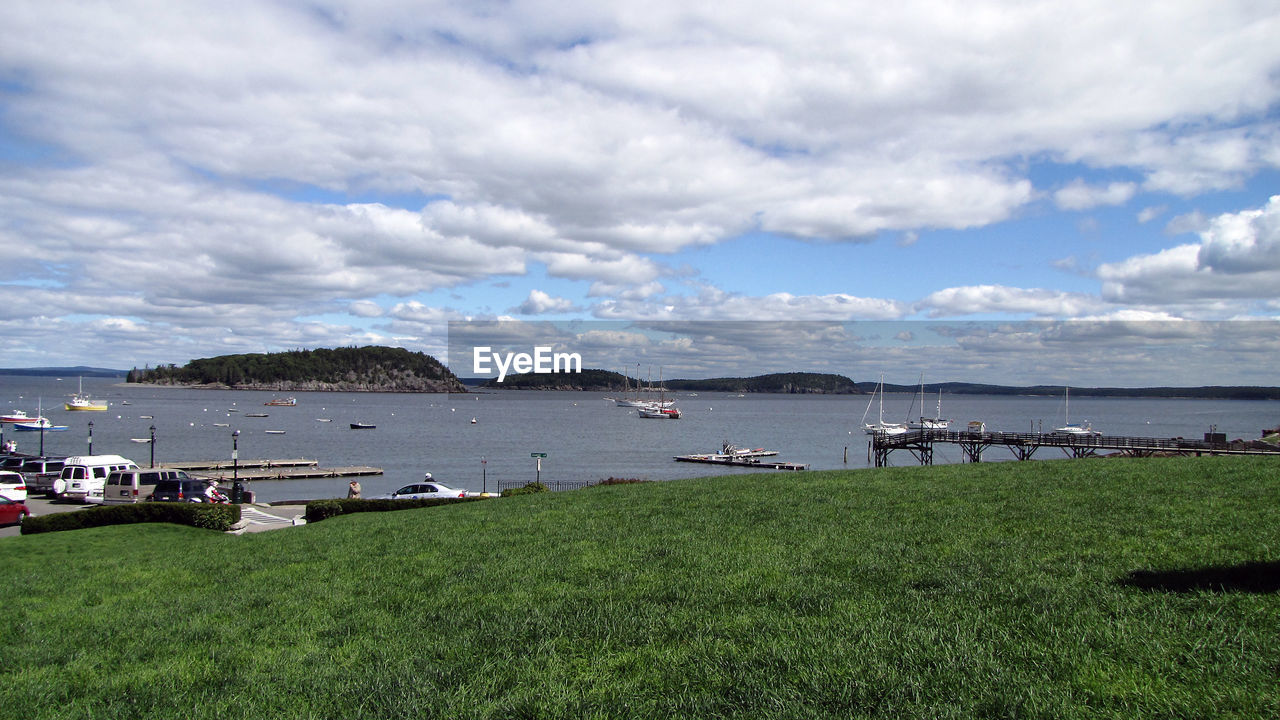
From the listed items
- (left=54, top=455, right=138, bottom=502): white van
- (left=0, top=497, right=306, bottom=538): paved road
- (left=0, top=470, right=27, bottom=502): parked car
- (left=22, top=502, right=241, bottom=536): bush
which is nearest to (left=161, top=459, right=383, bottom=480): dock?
(left=54, top=455, right=138, bottom=502): white van

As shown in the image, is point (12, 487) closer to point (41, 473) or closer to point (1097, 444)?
point (41, 473)

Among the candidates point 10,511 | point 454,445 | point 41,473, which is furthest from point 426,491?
point 454,445

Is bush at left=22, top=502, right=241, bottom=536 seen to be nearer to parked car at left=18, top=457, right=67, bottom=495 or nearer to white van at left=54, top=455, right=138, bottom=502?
Answer: white van at left=54, top=455, right=138, bottom=502

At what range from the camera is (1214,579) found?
8695 millimetres

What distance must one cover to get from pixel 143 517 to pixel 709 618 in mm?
22284

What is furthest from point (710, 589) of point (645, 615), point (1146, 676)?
point (1146, 676)

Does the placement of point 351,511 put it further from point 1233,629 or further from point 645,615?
point 1233,629

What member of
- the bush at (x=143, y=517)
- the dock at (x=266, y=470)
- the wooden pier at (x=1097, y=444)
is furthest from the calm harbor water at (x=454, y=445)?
the bush at (x=143, y=517)

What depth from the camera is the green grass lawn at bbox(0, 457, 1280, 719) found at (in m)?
6.18

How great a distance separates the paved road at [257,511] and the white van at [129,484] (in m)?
1.26

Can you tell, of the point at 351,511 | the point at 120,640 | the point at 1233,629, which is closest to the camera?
the point at 1233,629

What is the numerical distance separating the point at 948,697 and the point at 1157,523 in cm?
864

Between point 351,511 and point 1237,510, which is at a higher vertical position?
point 1237,510

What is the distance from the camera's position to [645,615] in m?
8.73
